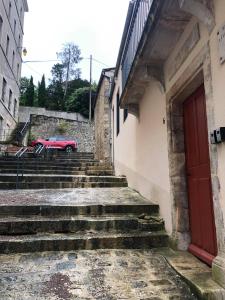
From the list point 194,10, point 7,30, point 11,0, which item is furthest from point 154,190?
point 11,0

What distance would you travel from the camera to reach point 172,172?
412 cm

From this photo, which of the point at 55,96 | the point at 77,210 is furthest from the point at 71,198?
the point at 55,96

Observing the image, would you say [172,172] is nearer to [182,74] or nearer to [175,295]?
[182,74]

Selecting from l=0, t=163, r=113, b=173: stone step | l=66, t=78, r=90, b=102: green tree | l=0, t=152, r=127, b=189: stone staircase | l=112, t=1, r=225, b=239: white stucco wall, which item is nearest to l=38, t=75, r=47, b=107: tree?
l=66, t=78, r=90, b=102: green tree

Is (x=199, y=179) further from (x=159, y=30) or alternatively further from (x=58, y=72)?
(x=58, y=72)

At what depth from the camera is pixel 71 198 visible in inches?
233

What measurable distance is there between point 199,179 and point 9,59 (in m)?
19.3

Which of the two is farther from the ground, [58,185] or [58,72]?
[58,72]

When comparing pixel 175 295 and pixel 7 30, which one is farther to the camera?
pixel 7 30

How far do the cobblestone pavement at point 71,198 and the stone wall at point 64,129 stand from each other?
1886 centimetres

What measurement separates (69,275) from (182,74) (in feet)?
9.23

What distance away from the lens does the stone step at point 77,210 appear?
475 centimetres

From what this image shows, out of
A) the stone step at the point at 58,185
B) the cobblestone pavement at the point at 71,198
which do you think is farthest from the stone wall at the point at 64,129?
the cobblestone pavement at the point at 71,198

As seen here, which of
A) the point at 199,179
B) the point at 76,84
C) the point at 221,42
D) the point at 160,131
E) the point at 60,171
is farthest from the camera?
the point at 76,84
